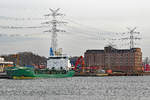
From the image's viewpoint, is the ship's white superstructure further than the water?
Yes

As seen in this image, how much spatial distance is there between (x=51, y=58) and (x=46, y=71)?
435 inches

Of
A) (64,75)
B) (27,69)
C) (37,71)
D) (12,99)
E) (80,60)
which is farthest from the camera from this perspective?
(80,60)

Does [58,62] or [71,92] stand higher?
[58,62]

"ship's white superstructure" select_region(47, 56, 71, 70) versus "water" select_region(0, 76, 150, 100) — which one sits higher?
"ship's white superstructure" select_region(47, 56, 71, 70)

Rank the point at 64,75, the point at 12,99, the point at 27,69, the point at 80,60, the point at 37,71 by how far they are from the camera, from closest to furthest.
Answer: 1. the point at 12,99
2. the point at 27,69
3. the point at 37,71
4. the point at 64,75
5. the point at 80,60

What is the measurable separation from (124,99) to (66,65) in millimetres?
70774

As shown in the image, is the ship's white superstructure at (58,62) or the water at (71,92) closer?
the water at (71,92)

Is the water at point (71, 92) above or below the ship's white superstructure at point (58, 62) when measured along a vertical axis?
below

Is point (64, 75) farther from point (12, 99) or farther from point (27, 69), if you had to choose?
point (12, 99)

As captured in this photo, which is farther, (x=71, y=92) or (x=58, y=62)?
(x=58, y=62)

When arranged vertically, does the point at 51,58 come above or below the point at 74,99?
above

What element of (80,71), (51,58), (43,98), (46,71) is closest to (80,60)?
(80,71)

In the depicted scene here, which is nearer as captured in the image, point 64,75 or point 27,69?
point 27,69

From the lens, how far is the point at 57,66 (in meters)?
116
